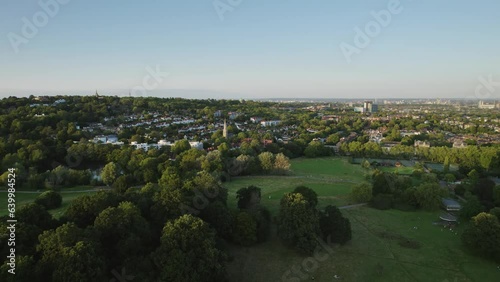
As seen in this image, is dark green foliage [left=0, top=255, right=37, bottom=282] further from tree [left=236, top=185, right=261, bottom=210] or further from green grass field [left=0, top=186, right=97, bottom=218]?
tree [left=236, top=185, right=261, bottom=210]

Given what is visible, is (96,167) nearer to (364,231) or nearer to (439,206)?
(364,231)

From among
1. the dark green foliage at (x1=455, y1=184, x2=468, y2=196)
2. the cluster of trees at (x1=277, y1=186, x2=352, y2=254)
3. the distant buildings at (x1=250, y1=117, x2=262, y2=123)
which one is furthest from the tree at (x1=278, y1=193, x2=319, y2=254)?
the distant buildings at (x1=250, y1=117, x2=262, y2=123)

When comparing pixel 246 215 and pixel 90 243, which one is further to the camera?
pixel 246 215

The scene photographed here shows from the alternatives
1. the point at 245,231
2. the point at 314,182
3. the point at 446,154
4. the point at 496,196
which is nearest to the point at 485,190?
the point at 496,196

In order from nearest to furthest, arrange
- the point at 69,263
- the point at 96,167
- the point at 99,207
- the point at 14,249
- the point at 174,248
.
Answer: the point at 69,263
the point at 14,249
the point at 174,248
the point at 99,207
the point at 96,167

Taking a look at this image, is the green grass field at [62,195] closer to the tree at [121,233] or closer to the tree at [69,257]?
the tree at [121,233]

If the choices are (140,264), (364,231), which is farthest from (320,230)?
(140,264)

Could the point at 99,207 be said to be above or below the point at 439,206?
above
